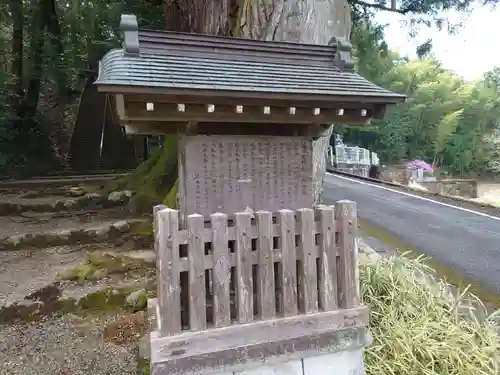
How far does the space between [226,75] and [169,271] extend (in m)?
1.34

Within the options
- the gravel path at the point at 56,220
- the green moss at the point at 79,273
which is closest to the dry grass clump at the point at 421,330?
the green moss at the point at 79,273

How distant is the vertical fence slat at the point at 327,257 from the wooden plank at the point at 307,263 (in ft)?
0.19

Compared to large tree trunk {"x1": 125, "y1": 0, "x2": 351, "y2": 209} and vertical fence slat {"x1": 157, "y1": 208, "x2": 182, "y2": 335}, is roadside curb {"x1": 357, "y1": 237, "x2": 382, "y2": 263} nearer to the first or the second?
large tree trunk {"x1": 125, "y1": 0, "x2": 351, "y2": 209}

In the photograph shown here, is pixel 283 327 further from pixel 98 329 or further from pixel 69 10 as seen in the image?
pixel 69 10

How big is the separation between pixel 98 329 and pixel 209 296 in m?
1.66

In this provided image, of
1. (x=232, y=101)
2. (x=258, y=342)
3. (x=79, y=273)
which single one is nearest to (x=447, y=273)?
(x=258, y=342)

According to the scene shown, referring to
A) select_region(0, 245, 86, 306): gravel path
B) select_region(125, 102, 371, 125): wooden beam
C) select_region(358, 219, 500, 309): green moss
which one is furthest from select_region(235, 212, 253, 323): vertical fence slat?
select_region(0, 245, 86, 306): gravel path

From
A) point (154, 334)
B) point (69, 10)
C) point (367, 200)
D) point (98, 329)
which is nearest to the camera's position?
point (154, 334)

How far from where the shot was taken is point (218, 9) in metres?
5.21

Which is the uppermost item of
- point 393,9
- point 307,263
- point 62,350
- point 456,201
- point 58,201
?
point 393,9

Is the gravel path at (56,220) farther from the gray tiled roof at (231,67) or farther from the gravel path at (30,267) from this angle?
the gray tiled roof at (231,67)

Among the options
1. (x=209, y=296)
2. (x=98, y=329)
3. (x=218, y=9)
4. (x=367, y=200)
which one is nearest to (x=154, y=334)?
(x=209, y=296)

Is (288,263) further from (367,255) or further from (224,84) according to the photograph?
(367,255)

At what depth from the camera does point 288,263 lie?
234cm
